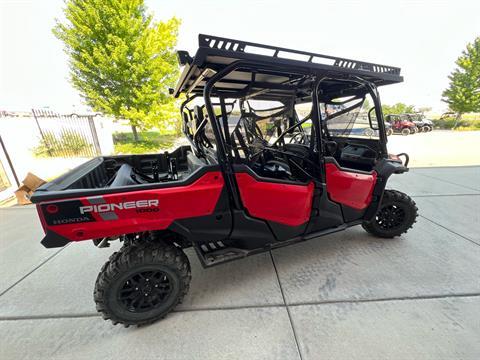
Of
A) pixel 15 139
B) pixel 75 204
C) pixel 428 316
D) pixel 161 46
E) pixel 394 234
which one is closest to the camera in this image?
pixel 75 204

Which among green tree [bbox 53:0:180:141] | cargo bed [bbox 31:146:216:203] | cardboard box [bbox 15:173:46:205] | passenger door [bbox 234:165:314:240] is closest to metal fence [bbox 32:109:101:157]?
green tree [bbox 53:0:180:141]

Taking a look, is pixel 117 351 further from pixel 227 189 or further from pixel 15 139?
pixel 15 139

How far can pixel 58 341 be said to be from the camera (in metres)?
1.63

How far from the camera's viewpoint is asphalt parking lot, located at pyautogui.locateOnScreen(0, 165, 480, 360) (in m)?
1.54

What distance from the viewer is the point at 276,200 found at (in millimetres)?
1982

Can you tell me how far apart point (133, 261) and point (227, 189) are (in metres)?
0.94

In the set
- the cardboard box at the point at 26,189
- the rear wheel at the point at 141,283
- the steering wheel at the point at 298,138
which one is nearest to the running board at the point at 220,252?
the rear wheel at the point at 141,283

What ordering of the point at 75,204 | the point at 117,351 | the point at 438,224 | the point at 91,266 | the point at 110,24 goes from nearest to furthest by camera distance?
1. the point at 75,204
2. the point at 117,351
3. the point at 91,266
4. the point at 438,224
5. the point at 110,24

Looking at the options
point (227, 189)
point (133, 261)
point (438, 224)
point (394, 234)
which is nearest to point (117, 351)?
point (133, 261)

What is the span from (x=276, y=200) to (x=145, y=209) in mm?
1136

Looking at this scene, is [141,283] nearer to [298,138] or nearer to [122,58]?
[298,138]

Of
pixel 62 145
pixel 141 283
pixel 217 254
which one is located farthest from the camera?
pixel 62 145

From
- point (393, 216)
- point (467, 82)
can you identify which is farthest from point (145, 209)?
point (467, 82)

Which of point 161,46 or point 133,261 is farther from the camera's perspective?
point 161,46
